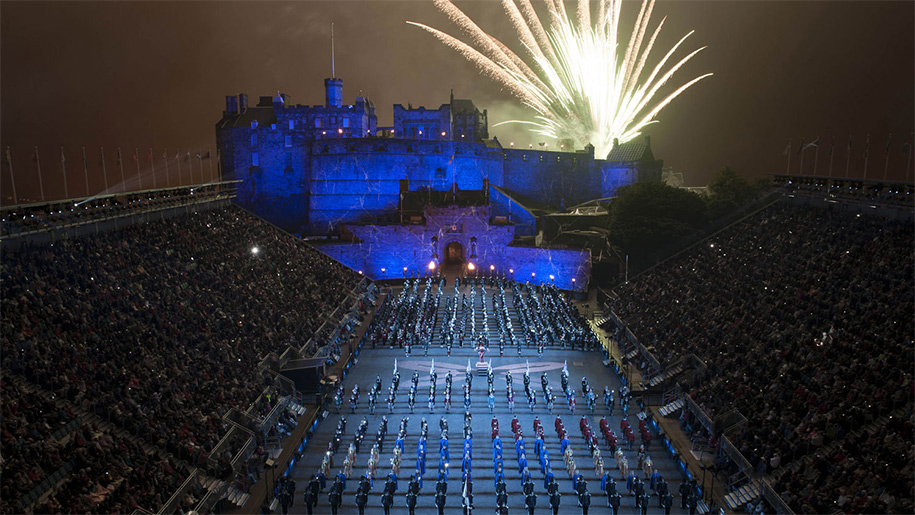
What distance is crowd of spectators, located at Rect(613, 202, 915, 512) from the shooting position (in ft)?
57.7

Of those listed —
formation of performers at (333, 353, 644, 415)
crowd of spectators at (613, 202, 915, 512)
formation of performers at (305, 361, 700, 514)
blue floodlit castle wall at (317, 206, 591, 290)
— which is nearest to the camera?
crowd of spectators at (613, 202, 915, 512)

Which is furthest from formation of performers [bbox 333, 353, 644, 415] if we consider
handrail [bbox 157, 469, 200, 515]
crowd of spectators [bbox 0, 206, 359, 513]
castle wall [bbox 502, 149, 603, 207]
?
castle wall [bbox 502, 149, 603, 207]

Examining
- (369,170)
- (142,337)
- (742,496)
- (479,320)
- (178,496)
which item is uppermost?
(369,170)

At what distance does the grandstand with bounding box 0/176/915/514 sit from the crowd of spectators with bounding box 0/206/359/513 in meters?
0.08

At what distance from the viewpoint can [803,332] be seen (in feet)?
75.2

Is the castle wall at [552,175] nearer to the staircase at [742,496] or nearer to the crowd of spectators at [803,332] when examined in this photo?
the crowd of spectators at [803,332]

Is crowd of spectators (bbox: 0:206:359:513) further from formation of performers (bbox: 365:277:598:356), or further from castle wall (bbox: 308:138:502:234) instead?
castle wall (bbox: 308:138:502:234)

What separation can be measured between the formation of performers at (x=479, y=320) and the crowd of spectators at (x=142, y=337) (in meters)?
4.83

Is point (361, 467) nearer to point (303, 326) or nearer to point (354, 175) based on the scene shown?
point (303, 326)

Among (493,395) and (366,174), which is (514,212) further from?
(493,395)

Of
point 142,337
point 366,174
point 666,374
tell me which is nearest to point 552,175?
point 366,174

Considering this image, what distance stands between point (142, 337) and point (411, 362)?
509 inches

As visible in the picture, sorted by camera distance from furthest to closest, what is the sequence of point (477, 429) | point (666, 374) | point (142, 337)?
point (666, 374) → point (477, 429) → point (142, 337)

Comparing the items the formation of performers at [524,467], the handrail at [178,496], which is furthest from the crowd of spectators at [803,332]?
the handrail at [178,496]
